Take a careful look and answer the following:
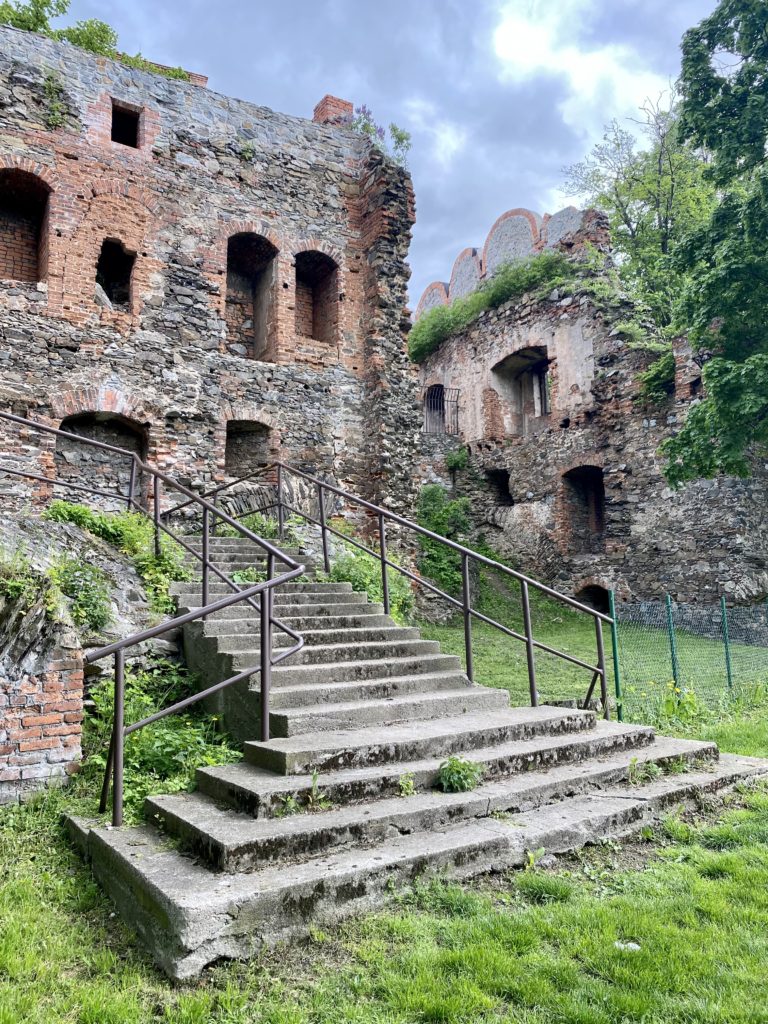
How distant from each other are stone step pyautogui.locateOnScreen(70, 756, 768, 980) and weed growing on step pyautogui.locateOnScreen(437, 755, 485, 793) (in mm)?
268

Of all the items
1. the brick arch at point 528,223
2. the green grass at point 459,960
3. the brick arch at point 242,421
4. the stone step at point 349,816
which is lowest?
the green grass at point 459,960

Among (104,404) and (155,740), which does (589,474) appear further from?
(155,740)

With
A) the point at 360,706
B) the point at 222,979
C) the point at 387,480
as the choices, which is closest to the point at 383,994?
the point at 222,979

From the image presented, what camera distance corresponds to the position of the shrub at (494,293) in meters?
18.2

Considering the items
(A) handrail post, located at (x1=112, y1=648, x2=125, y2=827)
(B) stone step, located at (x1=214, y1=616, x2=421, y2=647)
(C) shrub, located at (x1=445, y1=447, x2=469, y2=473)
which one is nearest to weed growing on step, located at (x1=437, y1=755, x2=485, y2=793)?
(A) handrail post, located at (x1=112, y1=648, x2=125, y2=827)

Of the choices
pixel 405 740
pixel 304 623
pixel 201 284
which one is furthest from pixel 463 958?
pixel 201 284

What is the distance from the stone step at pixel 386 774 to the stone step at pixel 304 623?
1.80 meters

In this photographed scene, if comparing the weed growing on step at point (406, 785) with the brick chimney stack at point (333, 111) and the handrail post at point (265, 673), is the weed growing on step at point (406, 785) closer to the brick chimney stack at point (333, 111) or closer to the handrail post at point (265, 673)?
the handrail post at point (265, 673)

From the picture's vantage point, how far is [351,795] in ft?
12.7

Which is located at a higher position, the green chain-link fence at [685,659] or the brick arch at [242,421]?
the brick arch at [242,421]

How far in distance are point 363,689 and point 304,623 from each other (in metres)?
1.23

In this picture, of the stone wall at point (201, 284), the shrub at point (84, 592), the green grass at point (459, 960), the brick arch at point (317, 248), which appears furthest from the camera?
the brick arch at point (317, 248)

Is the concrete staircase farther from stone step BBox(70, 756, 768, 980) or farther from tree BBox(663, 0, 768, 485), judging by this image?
tree BBox(663, 0, 768, 485)

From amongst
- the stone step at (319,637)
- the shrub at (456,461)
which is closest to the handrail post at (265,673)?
the stone step at (319,637)
